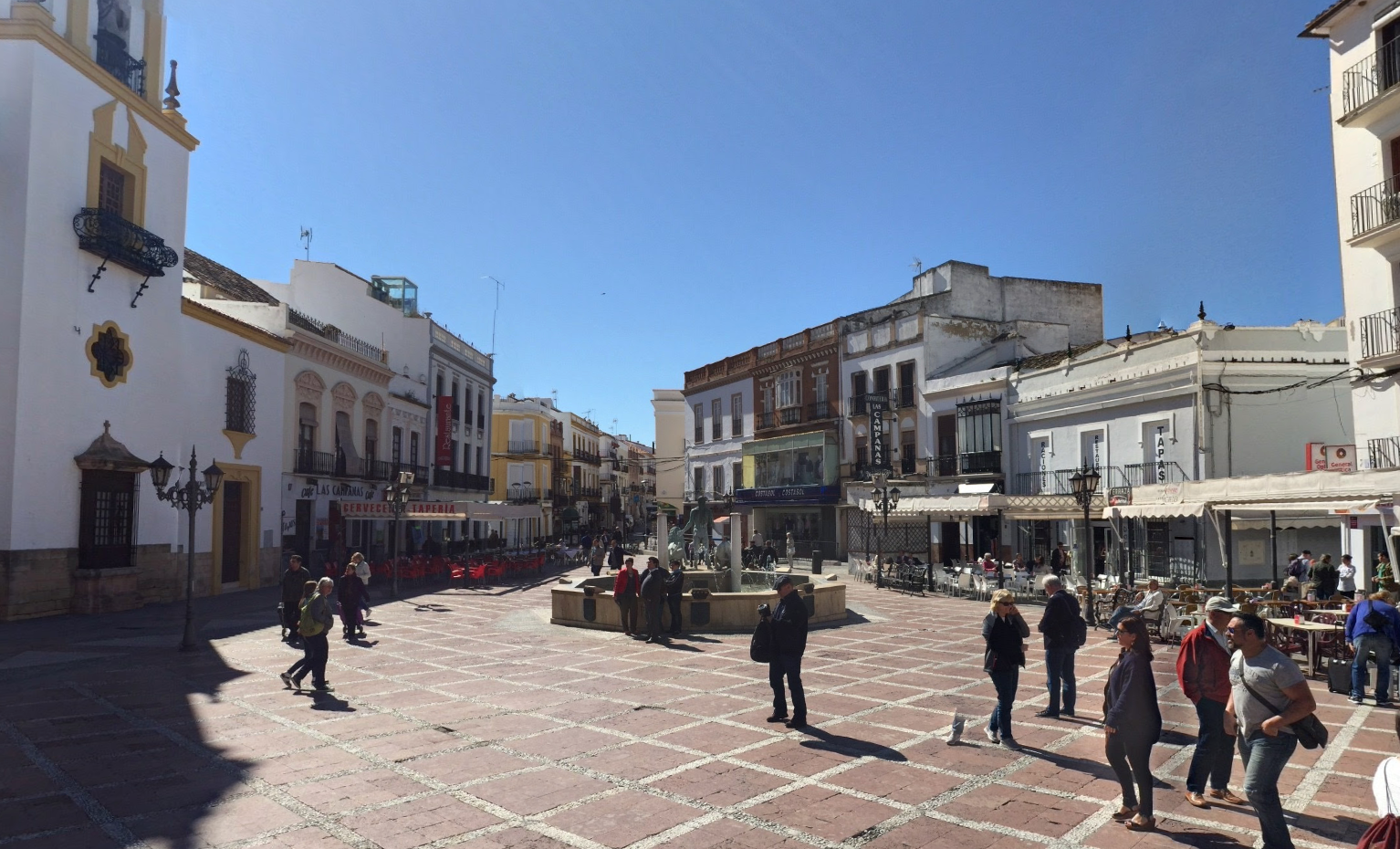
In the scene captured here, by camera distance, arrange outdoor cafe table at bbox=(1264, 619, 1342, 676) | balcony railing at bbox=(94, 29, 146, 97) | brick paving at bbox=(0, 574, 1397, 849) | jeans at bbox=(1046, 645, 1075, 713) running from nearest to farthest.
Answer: brick paving at bbox=(0, 574, 1397, 849), jeans at bbox=(1046, 645, 1075, 713), outdoor cafe table at bbox=(1264, 619, 1342, 676), balcony railing at bbox=(94, 29, 146, 97)

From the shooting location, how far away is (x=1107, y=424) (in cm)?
2600

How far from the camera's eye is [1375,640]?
984cm

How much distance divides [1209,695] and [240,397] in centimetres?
2512

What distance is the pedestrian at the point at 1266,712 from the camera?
4.97 meters

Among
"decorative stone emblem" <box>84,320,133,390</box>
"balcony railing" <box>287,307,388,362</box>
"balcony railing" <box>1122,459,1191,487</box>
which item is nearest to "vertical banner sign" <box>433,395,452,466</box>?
"balcony railing" <box>287,307,388,362</box>

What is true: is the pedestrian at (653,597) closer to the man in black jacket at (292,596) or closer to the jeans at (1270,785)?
Answer: the man in black jacket at (292,596)

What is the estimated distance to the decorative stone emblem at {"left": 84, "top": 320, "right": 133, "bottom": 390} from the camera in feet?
62.4

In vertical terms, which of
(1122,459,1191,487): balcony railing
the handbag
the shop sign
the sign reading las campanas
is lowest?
the handbag

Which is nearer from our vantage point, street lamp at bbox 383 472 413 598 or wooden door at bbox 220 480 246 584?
street lamp at bbox 383 472 413 598

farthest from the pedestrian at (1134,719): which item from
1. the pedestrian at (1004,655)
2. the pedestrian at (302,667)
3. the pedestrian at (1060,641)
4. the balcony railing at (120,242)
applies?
the balcony railing at (120,242)

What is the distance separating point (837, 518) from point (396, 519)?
20.8 m

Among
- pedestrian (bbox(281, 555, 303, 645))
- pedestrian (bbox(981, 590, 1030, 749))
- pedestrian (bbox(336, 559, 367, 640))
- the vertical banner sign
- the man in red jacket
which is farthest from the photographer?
the vertical banner sign

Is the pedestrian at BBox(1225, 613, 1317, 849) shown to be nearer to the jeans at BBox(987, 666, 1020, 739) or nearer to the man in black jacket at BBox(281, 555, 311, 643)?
the jeans at BBox(987, 666, 1020, 739)

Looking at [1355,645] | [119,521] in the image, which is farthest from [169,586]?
[1355,645]
